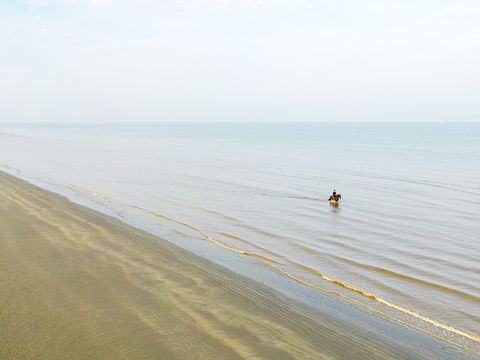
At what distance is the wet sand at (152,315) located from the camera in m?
8.12

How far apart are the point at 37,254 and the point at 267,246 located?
972 centimetres

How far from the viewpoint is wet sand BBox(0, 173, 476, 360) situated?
812 cm

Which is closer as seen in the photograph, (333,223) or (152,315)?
(152,315)

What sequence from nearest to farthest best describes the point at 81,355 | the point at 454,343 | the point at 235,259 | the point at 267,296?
1. the point at 81,355
2. the point at 454,343
3. the point at 267,296
4. the point at 235,259

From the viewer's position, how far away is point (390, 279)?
50.6 feet

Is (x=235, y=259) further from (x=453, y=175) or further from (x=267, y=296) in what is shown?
(x=453, y=175)

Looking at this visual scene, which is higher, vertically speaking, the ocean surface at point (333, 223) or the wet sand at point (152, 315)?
the wet sand at point (152, 315)

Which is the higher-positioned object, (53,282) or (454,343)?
(53,282)

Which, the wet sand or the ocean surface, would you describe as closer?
the wet sand

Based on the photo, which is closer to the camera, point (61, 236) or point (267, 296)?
point (267, 296)

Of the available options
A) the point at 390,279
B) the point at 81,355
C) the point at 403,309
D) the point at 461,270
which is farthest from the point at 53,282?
the point at 461,270

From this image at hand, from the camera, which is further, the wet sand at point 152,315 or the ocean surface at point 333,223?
the ocean surface at point 333,223

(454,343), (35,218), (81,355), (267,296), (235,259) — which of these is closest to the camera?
(81,355)

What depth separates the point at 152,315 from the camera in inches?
374
